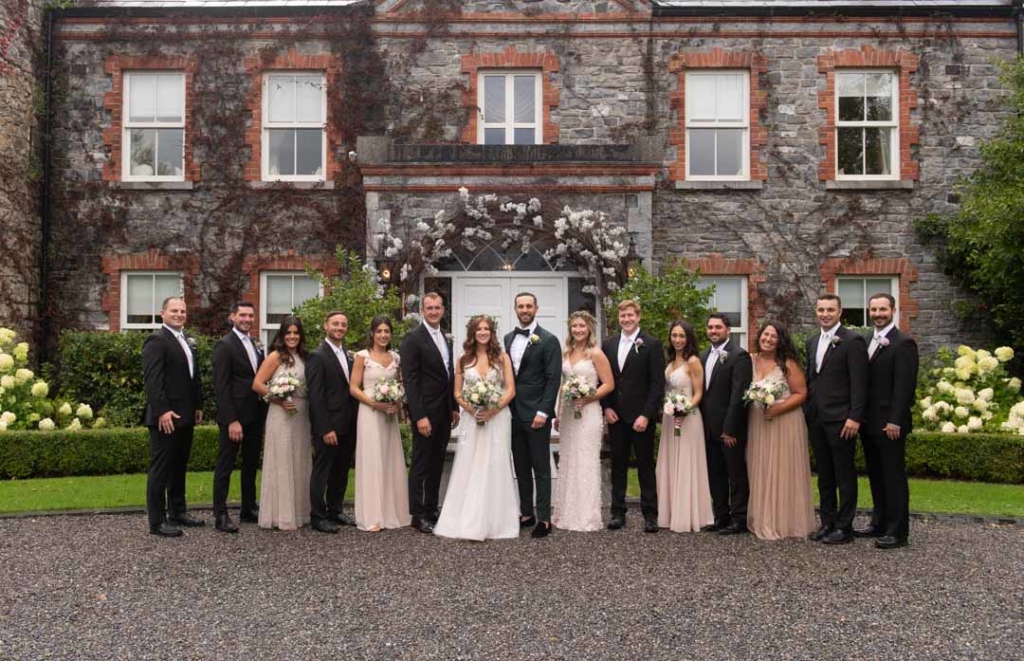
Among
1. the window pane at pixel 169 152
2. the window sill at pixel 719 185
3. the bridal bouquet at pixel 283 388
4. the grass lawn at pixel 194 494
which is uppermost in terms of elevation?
the window pane at pixel 169 152

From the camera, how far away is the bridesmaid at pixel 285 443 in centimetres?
770

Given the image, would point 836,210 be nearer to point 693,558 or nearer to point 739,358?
point 739,358

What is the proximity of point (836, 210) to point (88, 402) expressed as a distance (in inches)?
473

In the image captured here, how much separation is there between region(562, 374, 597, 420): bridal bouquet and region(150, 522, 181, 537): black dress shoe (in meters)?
3.48

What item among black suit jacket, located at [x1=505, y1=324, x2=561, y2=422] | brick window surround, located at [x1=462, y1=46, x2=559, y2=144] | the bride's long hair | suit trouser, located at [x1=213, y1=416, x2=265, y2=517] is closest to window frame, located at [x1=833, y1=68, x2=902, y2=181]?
brick window surround, located at [x1=462, y1=46, x2=559, y2=144]

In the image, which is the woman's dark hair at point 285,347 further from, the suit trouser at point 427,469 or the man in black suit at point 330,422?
the suit trouser at point 427,469

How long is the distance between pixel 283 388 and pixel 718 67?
1011cm

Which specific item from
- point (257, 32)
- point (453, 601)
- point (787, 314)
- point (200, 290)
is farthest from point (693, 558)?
point (257, 32)

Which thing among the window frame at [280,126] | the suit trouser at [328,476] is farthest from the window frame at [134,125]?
the suit trouser at [328,476]

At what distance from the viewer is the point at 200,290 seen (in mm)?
14500

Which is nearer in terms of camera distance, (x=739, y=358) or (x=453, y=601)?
(x=453, y=601)

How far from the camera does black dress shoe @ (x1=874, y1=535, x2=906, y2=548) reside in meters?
7.03

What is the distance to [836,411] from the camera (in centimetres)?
720

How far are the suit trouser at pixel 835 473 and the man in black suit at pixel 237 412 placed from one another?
4877 millimetres
